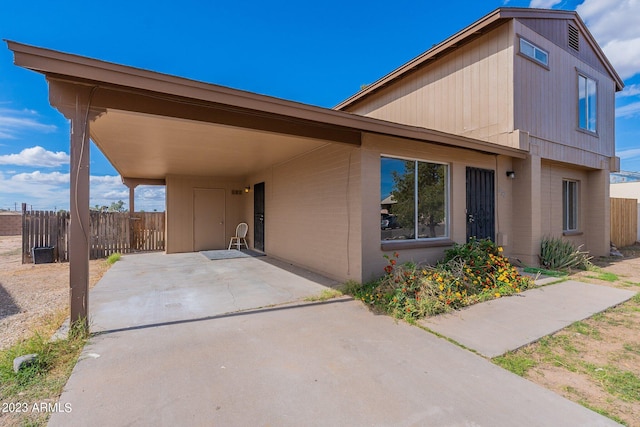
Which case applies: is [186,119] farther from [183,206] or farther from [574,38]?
[574,38]

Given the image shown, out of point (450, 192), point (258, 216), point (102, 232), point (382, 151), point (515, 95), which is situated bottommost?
point (102, 232)

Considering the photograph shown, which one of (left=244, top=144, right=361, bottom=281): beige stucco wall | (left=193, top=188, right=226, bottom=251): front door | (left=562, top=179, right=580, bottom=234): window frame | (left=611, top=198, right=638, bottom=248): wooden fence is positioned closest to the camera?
(left=244, top=144, right=361, bottom=281): beige stucco wall

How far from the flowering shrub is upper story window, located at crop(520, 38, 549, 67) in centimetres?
490

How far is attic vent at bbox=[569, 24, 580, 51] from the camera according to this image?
8211mm

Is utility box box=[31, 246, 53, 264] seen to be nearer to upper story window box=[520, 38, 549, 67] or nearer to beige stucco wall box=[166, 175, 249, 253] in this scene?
beige stucco wall box=[166, 175, 249, 253]

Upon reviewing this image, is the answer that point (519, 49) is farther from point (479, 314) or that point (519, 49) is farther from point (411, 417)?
point (411, 417)

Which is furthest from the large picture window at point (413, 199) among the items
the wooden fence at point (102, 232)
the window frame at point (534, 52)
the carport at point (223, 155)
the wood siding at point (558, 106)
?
the wooden fence at point (102, 232)

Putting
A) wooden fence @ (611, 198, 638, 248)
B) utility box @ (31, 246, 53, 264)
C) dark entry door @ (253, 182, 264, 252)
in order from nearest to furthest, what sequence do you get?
1. utility box @ (31, 246, 53, 264)
2. dark entry door @ (253, 182, 264, 252)
3. wooden fence @ (611, 198, 638, 248)

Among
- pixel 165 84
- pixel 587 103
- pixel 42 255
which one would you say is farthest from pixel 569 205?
pixel 42 255

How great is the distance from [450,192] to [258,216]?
19.1 feet

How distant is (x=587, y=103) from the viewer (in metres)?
A: 8.73

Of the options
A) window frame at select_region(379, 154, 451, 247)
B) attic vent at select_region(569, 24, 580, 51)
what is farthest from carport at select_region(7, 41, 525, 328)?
attic vent at select_region(569, 24, 580, 51)

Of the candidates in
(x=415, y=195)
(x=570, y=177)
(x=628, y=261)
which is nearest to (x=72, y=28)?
(x=415, y=195)

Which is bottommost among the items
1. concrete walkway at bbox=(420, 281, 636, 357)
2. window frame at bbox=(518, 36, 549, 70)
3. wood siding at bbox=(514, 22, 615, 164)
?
concrete walkway at bbox=(420, 281, 636, 357)
